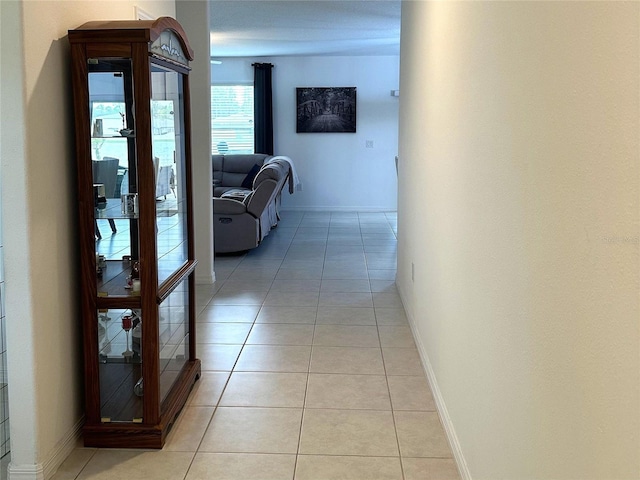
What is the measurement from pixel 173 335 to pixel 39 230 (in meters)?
1.00

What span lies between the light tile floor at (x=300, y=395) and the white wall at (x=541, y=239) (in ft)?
0.99

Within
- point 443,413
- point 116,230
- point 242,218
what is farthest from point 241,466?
point 242,218

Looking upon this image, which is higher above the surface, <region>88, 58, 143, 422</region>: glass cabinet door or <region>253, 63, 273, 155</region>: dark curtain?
<region>253, 63, 273, 155</region>: dark curtain

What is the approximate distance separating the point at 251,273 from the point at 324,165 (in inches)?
199

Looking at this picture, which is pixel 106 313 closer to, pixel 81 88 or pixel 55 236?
pixel 55 236

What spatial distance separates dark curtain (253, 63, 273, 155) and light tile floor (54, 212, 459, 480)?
4.94 meters

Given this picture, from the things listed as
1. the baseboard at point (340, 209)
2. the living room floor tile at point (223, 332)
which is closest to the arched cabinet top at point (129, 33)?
the living room floor tile at point (223, 332)

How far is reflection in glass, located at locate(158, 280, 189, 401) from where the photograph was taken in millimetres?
3126

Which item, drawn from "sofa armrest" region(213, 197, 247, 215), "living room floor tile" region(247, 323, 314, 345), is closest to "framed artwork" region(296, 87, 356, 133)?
"sofa armrest" region(213, 197, 247, 215)

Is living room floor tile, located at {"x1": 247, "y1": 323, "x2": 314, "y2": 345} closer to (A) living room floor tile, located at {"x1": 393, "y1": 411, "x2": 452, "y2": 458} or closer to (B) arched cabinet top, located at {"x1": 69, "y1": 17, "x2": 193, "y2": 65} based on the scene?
(A) living room floor tile, located at {"x1": 393, "y1": 411, "x2": 452, "y2": 458}

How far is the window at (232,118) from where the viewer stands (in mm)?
11250

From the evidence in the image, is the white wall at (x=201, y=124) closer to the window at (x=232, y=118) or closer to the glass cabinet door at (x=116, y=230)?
the glass cabinet door at (x=116, y=230)

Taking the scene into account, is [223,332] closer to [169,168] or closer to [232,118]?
[169,168]

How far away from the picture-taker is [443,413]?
3102mm
